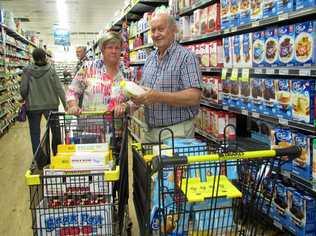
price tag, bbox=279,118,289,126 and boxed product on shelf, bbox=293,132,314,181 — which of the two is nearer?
boxed product on shelf, bbox=293,132,314,181

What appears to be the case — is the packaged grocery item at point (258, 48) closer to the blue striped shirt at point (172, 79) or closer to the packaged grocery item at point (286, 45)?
the packaged grocery item at point (286, 45)

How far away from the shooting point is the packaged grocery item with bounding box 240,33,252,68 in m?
3.03

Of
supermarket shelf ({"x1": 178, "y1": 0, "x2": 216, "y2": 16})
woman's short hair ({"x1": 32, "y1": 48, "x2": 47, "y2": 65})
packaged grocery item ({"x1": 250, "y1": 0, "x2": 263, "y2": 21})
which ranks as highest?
supermarket shelf ({"x1": 178, "y1": 0, "x2": 216, "y2": 16})

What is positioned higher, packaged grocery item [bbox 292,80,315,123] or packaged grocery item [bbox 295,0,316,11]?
packaged grocery item [bbox 295,0,316,11]

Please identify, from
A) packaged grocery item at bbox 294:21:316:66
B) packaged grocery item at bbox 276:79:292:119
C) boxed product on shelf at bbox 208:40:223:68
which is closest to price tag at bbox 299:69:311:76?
packaged grocery item at bbox 294:21:316:66

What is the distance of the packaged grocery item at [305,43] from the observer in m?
2.32

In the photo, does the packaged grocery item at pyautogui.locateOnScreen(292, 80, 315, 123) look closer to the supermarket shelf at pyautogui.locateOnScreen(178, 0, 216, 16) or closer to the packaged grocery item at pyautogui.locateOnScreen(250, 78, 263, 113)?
the packaged grocery item at pyautogui.locateOnScreen(250, 78, 263, 113)

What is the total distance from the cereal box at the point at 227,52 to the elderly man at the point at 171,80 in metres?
0.72

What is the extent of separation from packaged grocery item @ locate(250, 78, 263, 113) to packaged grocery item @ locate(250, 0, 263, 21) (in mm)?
472

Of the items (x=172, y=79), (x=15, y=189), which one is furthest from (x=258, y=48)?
(x=15, y=189)

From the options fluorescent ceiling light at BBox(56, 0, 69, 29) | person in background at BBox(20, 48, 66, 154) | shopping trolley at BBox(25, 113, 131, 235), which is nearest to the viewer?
shopping trolley at BBox(25, 113, 131, 235)

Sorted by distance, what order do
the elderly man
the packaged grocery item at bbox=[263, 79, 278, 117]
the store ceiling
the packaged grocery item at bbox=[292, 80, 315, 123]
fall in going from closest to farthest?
the packaged grocery item at bbox=[292, 80, 315, 123], the elderly man, the packaged grocery item at bbox=[263, 79, 278, 117], the store ceiling

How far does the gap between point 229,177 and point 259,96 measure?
1.33 metres

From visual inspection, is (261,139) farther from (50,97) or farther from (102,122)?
(50,97)
